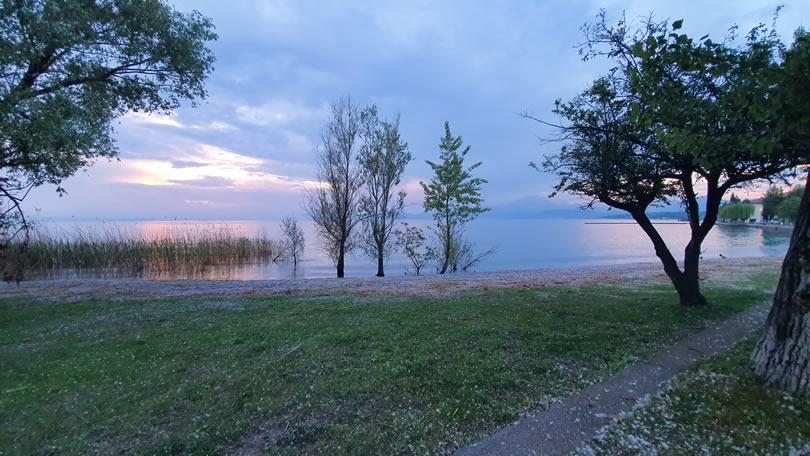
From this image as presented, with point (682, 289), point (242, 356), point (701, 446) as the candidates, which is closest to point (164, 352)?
point (242, 356)

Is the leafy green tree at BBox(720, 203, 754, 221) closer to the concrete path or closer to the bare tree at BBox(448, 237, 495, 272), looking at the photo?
the bare tree at BBox(448, 237, 495, 272)

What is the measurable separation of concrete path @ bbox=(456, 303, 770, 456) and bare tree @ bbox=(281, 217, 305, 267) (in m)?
28.3

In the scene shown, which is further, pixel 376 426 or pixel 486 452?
pixel 376 426

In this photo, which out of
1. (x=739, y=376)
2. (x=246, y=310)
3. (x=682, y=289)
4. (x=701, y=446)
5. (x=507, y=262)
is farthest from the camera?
(x=507, y=262)

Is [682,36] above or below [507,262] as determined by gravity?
above

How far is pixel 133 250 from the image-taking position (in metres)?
24.4

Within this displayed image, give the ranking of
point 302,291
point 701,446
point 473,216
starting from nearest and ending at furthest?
point 701,446 → point 302,291 → point 473,216

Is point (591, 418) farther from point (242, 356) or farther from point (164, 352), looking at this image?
point (164, 352)

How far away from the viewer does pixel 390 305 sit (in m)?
10.7

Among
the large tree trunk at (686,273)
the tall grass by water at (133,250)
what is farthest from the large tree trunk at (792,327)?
the tall grass by water at (133,250)

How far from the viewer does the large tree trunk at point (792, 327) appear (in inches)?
179

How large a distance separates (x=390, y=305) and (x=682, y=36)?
8519 millimetres

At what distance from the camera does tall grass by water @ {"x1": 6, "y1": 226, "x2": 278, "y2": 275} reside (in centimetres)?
2247

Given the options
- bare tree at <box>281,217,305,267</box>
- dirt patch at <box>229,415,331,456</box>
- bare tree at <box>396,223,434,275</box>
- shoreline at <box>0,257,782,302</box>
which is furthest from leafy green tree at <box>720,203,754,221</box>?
dirt patch at <box>229,415,331,456</box>
